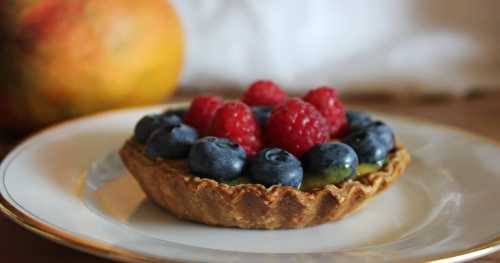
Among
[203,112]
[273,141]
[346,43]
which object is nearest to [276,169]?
[273,141]

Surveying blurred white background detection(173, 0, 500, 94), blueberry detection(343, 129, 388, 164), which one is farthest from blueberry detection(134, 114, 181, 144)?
blurred white background detection(173, 0, 500, 94)

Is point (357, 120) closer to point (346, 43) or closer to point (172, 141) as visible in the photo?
point (172, 141)

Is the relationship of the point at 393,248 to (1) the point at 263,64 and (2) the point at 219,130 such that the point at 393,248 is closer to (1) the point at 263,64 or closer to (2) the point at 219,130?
(2) the point at 219,130

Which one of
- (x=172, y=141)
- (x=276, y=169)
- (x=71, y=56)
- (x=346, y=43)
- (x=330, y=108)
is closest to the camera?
(x=276, y=169)

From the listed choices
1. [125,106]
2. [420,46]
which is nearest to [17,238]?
[125,106]

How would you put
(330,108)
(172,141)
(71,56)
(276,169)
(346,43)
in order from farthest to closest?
(346,43) → (71,56) → (330,108) → (172,141) → (276,169)

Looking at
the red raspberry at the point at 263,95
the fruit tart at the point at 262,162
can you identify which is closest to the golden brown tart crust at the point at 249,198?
the fruit tart at the point at 262,162

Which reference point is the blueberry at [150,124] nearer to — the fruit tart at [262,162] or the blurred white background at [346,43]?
the fruit tart at [262,162]
